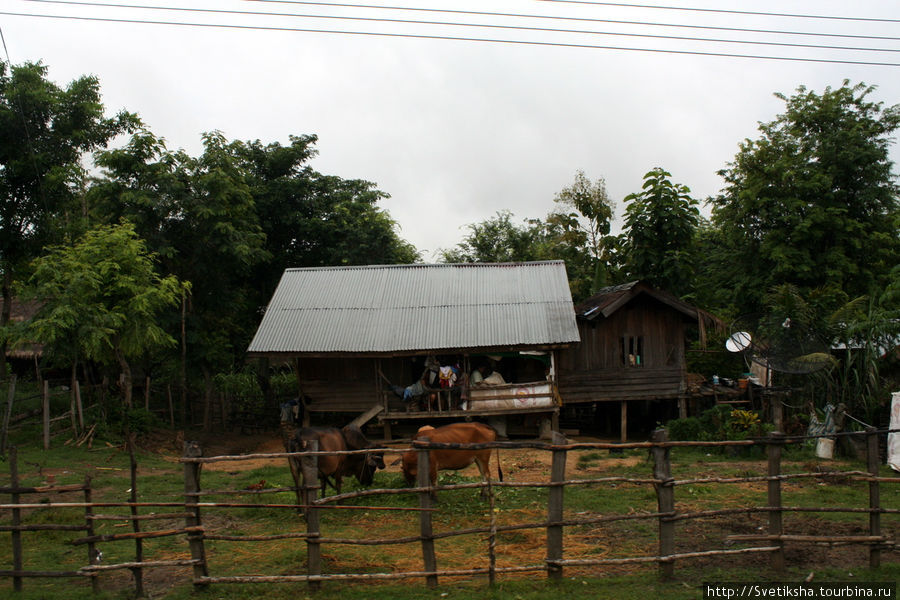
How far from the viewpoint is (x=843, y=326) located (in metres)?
15.6

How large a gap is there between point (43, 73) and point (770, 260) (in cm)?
2354

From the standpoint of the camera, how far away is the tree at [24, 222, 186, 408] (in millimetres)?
15086

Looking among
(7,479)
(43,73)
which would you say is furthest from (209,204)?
(7,479)

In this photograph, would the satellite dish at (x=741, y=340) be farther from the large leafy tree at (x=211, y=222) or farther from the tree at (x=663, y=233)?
the large leafy tree at (x=211, y=222)

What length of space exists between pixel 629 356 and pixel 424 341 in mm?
5644

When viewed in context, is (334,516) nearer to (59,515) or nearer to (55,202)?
(59,515)

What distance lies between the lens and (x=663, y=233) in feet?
72.9

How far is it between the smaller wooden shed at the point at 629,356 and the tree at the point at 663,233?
11.4 feet

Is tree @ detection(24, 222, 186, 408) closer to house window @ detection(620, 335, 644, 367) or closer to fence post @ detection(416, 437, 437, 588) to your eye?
fence post @ detection(416, 437, 437, 588)

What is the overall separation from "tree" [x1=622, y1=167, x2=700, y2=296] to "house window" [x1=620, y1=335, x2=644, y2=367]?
3.91 meters

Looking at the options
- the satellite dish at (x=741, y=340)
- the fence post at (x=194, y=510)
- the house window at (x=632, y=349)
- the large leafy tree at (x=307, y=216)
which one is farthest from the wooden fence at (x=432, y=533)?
the large leafy tree at (x=307, y=216)

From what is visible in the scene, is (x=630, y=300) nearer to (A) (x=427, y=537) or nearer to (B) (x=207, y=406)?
(B) (x=207, y=406)

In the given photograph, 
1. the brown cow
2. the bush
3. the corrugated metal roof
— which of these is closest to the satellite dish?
the bush

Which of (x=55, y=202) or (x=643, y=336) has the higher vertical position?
(x=55, y=202)
